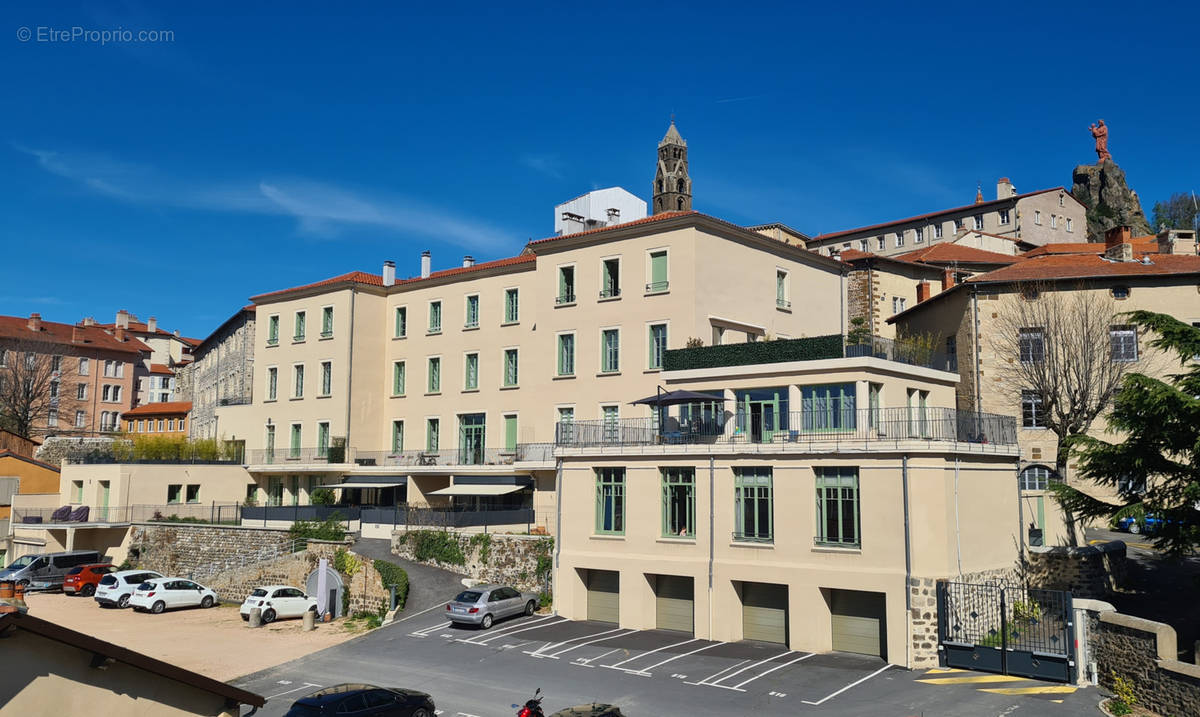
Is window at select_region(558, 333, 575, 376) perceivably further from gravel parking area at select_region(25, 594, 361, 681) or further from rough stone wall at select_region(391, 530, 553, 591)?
gravel parking area at select_region(25, 594, 361, 681)

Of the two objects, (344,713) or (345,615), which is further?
(345,615)

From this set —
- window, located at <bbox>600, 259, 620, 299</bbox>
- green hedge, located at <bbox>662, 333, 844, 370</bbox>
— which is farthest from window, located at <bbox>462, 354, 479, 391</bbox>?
green hedge, located at <bbox>662, 333, 844, 370</bbox>

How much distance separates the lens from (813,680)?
23062mm

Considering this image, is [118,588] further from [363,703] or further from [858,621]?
[858,621]

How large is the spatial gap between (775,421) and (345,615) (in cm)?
1808

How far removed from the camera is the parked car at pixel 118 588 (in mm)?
38250

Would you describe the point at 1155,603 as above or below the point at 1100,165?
below

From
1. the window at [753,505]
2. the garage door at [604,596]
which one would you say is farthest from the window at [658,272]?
the garage door at [604,596]

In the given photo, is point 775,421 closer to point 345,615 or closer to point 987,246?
point 345,615

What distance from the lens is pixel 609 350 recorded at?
40.1 metres

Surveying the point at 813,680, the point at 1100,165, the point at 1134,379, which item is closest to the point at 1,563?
the point at 813,680

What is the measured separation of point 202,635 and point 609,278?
21.2m

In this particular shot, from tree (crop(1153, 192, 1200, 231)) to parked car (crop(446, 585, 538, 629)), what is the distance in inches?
4180

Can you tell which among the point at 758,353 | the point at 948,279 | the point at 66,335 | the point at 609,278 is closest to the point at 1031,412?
the point at 948,279
